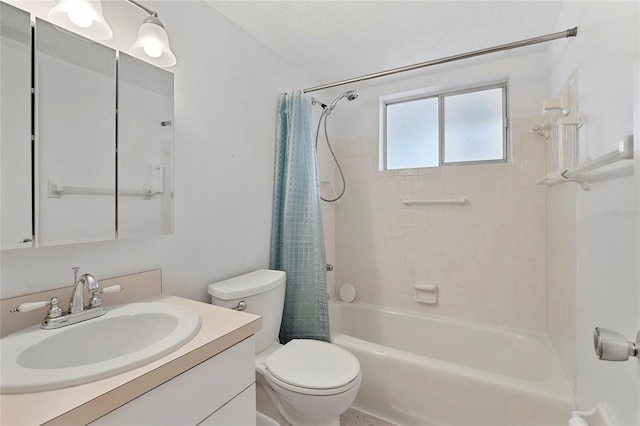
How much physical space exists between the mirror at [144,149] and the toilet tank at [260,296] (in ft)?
1.31

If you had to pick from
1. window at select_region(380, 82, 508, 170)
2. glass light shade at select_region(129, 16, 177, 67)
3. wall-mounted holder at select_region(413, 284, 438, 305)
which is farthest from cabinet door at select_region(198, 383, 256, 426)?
window at select_region(380, 82, 508, 170)

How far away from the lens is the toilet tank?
141 centimetres

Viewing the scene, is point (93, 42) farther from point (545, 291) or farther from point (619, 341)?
point (545, 291)

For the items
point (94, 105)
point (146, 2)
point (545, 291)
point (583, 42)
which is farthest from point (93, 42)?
point (545, 291)

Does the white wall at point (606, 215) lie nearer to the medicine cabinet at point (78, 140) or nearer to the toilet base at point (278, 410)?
the toilet base at point (278, 410)

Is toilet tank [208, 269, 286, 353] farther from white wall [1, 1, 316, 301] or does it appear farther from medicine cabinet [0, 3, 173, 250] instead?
medicine cabinet [0, 3, 173, 250]

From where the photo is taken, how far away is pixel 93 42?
1.05m

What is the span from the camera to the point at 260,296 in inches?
59.1

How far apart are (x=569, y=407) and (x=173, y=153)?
212cm

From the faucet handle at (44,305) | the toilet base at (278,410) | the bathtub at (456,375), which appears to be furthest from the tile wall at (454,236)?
the faucet handle at (44,305)

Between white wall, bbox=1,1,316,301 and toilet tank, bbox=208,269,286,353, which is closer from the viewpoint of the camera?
white wall, bbox=1,1,316,301

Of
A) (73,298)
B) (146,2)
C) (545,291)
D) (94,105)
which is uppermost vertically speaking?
(146,2)

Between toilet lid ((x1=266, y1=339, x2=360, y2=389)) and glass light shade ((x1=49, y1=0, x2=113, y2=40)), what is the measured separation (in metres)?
1.54

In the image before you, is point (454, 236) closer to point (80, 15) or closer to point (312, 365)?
point (312, 365)
